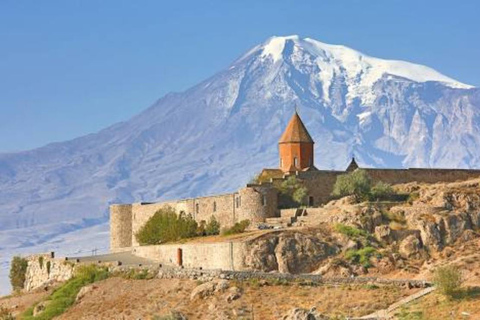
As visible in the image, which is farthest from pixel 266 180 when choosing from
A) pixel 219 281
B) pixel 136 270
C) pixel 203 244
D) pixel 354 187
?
pixel 219 281

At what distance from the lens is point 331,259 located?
7625 centimetres

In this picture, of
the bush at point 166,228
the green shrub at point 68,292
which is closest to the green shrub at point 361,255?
the green shrub at point 68,292

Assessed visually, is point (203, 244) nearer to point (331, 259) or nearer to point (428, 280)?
point (331, 259)

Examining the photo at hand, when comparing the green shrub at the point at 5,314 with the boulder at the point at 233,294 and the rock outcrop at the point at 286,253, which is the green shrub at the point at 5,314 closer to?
the rock outcrop at the point at 286,253

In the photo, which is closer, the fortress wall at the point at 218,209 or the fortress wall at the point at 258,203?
the fortress wall at the point at 258,203

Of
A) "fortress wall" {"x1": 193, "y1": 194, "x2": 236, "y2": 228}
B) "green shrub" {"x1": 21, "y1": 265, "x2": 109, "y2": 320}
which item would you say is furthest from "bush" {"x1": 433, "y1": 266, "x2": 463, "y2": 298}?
"fortress wall" {"x1": 193, "y1": 194, "x2": 236, "y2": 228}

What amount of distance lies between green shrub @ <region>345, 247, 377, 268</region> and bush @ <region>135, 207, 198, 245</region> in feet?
56.3

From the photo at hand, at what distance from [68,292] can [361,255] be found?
17220mm

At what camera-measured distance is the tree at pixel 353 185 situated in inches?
3450

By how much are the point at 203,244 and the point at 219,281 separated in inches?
482

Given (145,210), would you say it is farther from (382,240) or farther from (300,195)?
(382,240)

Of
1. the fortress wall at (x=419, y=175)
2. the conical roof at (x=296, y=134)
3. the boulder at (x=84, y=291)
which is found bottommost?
the boulder at (x=84, y=291)

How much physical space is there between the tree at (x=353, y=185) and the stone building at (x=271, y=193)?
59.0 inches

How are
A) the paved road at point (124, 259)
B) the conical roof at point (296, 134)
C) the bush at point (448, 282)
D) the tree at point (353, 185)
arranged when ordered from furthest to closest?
1. the conical roof at point (296, 134)
2. the tree at point (353, 185)
3. the paved road at point (124, 259)
4. the bush at point (448, 282)
